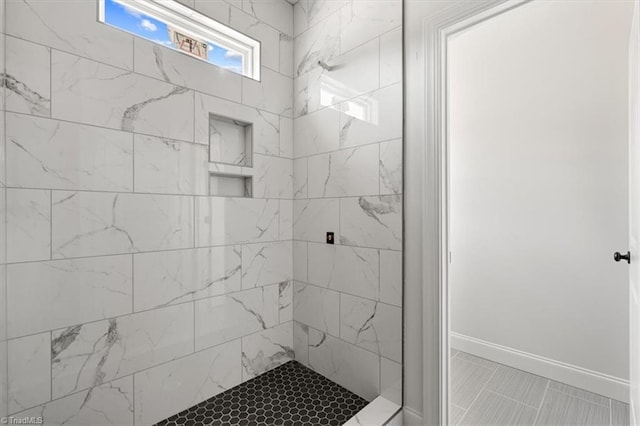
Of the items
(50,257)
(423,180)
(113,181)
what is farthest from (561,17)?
(50,257)

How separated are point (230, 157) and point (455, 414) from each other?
85.6 inches

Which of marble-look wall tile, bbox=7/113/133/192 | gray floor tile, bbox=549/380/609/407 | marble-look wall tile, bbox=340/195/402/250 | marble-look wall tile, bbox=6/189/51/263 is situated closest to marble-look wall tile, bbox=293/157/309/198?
marble-look wall tile, bbox=340/195/402/250

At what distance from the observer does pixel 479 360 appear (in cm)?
261

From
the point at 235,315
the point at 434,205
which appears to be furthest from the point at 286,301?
the point at 434,205

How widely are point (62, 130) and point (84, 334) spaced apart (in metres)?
0.95

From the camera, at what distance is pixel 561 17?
2266 mm

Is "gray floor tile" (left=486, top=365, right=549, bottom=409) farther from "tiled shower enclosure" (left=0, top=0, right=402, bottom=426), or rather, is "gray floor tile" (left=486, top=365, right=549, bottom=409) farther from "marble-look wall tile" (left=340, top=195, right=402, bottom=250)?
"marble-look wall tile" (left=340, top=195, right=402, bottom=250)

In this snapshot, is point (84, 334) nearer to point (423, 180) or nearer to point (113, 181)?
point (113, 181)

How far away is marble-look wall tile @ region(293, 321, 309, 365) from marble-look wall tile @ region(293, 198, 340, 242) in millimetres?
653

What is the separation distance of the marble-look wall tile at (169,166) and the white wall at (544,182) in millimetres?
2220

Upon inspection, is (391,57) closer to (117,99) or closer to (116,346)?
(117,99)

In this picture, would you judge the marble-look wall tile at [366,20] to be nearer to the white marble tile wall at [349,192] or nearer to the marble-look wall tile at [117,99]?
the white marble tile wall at [349,192]

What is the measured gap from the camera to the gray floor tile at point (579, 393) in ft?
6.68

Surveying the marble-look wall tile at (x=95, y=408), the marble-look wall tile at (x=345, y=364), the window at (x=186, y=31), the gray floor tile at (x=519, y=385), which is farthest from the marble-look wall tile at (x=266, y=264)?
the gray floor tile at (x=519, y=385)
